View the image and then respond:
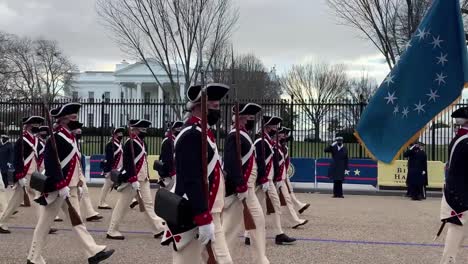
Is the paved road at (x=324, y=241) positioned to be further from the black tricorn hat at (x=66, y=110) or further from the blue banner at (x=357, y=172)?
the blue banner at (x=357, y=172)

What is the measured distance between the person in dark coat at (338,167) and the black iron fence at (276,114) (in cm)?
242

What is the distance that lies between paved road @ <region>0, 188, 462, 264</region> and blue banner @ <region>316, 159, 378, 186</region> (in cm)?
427

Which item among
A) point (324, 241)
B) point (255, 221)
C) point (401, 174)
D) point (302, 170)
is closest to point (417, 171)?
point (401, 174)

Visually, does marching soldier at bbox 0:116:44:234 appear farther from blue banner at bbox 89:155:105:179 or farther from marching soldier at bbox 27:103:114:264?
blue banner at bbox 89:155:105:179

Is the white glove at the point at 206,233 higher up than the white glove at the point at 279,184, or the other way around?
the white glove at the point at 206,233

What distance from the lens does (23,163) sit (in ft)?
33.9

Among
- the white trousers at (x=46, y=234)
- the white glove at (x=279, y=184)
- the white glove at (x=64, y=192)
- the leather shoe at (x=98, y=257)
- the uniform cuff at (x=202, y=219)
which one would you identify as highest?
the uniform cuff at (x=202, y=219)

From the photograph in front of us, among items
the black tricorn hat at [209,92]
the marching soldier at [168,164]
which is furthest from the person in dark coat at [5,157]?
the black tricorn hat at [209,92]

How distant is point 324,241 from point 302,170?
344 inches

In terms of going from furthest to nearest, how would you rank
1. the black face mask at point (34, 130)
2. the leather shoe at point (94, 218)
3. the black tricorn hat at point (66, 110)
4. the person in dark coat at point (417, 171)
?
the person in dark coat at point (417, 171), the leather shoe at point (94, 218), the black face mask at point (34, 130), the black tricorn hat at point (66, 110)

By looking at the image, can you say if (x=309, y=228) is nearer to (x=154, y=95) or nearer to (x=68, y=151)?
(x=68, y=151)

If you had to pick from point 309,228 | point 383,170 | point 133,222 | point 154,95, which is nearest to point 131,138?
point 133,222

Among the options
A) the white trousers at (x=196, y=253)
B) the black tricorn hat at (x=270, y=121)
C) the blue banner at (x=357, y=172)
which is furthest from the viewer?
the blue banner at (x=357, y=172)

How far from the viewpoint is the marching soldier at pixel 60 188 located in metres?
6.80
